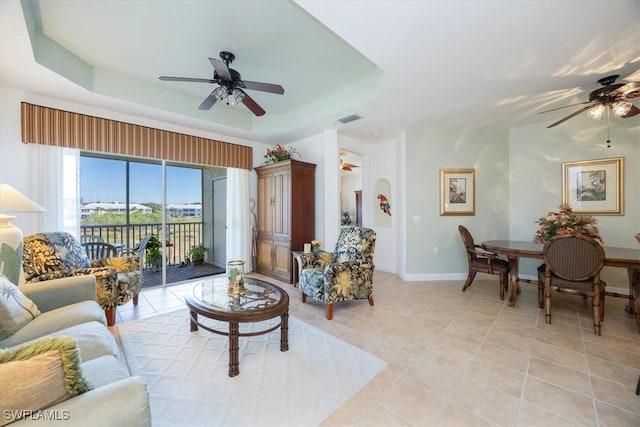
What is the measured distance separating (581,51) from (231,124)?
14.1ft

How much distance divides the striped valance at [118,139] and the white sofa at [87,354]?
7.24 ft

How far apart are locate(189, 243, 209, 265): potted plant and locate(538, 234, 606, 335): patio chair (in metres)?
5.83

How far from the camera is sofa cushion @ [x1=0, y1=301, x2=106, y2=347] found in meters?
1.44

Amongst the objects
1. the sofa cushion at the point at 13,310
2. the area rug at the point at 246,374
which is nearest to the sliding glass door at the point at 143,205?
the area rug at the point at 246,374

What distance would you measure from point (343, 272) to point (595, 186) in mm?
4002

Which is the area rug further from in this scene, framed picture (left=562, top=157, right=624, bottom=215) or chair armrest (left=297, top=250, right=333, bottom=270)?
framed picture (left=562, top=157, right=624, bottom=215)

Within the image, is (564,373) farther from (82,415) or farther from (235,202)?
(235,202)

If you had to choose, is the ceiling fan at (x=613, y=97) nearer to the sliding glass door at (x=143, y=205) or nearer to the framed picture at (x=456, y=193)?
the framed picture at (x=456, y=193)

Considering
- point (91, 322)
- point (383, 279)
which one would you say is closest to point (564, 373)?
point (383, 279)

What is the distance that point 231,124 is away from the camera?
13.8 feet

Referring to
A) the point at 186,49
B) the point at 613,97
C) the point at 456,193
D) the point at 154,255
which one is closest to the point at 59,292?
the point at 186,49

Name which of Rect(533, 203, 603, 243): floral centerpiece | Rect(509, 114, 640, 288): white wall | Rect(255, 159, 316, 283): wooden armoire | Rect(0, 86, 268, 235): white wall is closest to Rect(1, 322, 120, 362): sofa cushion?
Rect(0, 86, 268, 235): white wall

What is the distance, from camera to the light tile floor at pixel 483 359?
1.55 metres

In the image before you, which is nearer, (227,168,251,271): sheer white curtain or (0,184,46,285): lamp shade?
(0,184,46,285): lamp shade
